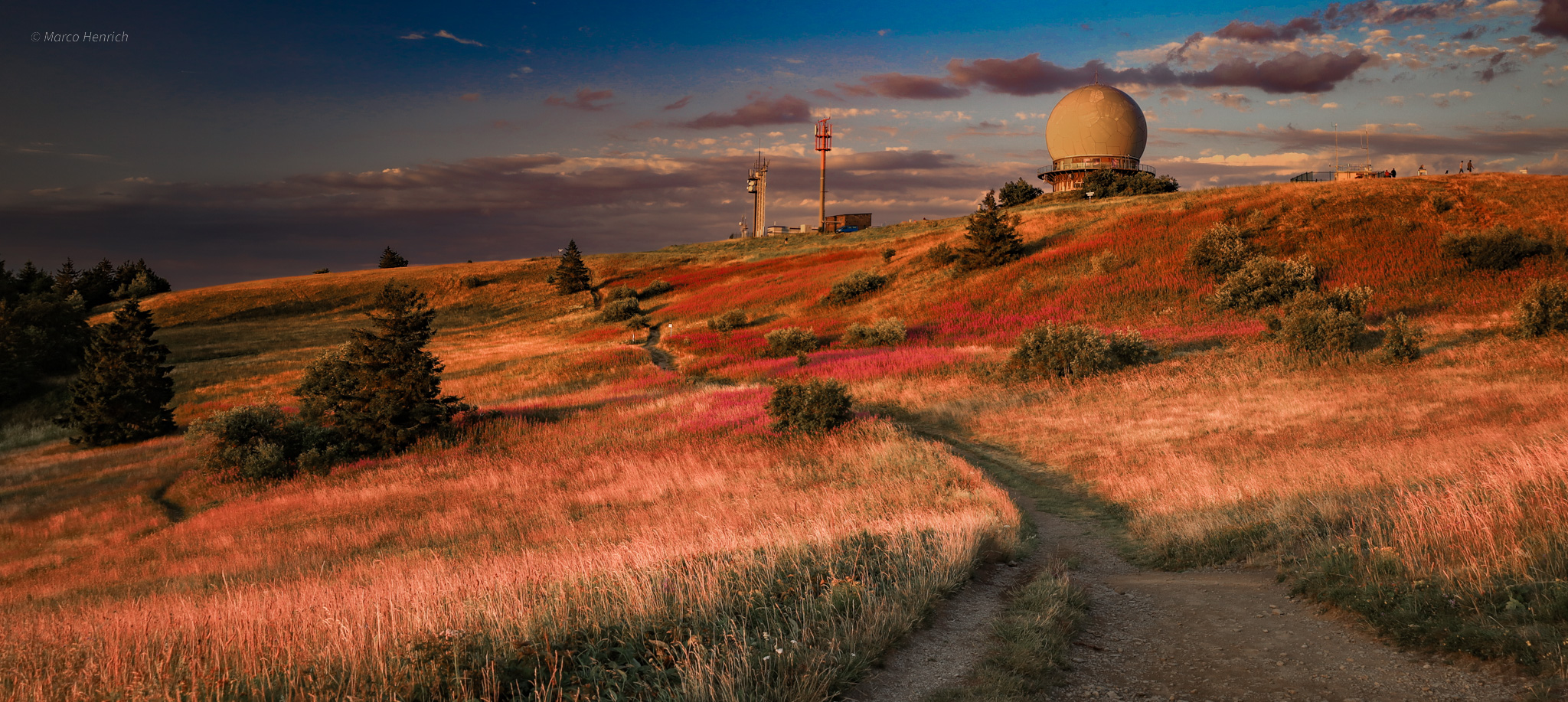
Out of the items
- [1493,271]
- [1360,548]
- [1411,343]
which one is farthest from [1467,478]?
[1493,271]

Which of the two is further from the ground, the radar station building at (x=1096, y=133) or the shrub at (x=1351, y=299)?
the radar station building at (x=1096, y=133)

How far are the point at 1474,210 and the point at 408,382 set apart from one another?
50073 mm

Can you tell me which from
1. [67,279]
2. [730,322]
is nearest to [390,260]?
[67,279]

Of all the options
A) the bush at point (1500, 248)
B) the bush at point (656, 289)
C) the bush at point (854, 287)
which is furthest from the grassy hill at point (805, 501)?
the bush at point (656, 289)

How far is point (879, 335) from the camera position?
1298 inches

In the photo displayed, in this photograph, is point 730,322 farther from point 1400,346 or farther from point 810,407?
point 1400,346

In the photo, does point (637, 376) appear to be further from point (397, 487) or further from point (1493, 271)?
point (1493, 271)

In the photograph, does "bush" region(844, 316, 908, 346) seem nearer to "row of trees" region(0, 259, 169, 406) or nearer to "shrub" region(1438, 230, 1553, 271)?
"shrub" region(1438, 230, 1553, 271)

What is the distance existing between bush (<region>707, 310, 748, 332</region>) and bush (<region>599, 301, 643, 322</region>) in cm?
1291

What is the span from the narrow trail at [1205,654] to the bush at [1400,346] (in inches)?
649

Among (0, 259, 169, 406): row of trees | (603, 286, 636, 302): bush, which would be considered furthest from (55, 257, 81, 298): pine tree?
(603, 286, 636, 302): bush

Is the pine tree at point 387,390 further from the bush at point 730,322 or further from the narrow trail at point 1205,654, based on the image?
the bush at point 730,322

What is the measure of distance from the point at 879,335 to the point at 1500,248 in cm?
2614

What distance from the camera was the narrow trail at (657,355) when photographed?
115ft
